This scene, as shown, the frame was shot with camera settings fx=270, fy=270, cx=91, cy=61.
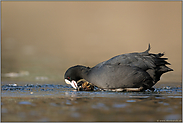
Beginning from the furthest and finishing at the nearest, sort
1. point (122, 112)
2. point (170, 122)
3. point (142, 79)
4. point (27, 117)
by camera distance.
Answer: point (142, 79) → point (122, 112) → point (27, 117) → point (170, 122)

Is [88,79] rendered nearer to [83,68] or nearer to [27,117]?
[83,68]

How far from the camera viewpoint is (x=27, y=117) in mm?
4457

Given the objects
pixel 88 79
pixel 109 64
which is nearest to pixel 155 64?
pixel 109 64

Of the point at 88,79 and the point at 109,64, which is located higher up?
the point at 109,64

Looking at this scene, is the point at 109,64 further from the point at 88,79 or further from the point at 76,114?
the point at 76,114

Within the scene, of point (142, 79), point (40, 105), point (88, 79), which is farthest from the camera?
point (88, 79)

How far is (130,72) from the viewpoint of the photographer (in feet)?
29.3

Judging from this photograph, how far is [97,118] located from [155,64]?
5355mm

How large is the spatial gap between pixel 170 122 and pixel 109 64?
5243mm

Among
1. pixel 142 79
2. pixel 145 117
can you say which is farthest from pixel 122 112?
pixel 142 79

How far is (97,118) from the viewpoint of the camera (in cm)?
431

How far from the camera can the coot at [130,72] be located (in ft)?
29.3

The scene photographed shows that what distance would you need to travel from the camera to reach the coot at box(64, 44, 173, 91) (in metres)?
8.95

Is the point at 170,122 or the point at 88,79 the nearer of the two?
the point at 170,122
